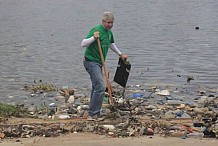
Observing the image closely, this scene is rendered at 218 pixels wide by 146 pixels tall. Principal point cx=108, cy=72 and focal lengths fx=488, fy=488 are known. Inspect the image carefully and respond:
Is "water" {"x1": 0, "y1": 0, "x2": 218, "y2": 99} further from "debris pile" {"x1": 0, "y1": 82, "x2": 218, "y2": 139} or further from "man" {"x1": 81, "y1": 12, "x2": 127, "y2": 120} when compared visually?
"man" {"x1": 81, "y1": 12, "x2": 127, "y2": 120}

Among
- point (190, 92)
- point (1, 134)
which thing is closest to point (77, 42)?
point (190, 92)

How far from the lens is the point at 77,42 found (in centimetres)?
2320

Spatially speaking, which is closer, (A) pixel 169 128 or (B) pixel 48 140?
(B) pixel 48 140

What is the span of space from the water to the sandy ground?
609 centimetres

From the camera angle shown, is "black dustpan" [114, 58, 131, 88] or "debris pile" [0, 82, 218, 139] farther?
"black dustpan" [114, 58, 131, 88]

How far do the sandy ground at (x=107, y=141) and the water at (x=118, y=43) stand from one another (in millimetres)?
6092

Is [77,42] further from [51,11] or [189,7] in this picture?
[189,7]

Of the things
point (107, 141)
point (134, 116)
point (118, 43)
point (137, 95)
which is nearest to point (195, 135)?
point (107, 141)

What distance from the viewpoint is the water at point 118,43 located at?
15.6 meters

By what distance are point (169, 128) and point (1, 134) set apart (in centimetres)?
270

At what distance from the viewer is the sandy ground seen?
6.91m

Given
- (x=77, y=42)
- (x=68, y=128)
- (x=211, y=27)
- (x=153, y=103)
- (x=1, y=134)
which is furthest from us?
(x=211, y=27)

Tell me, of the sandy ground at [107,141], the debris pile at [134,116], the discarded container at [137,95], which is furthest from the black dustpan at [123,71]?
the discarded container at [137,95]

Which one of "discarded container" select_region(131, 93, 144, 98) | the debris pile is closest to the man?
the debris pile
